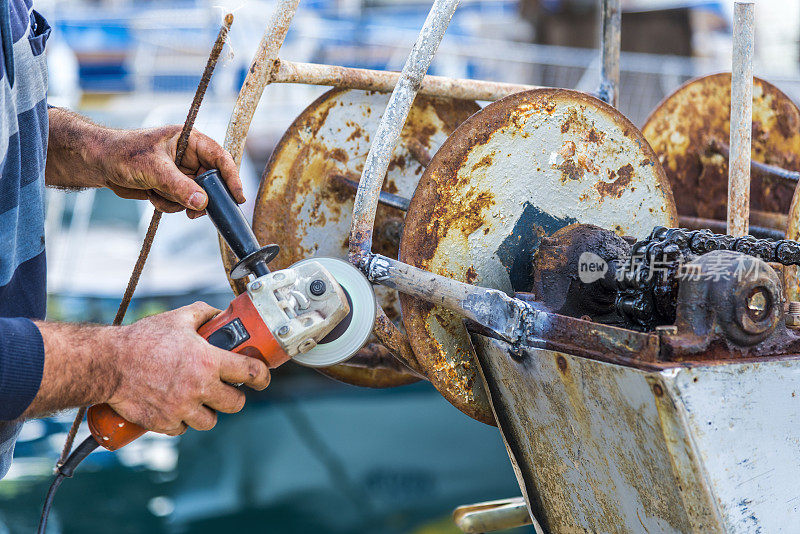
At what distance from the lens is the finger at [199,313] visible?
4.25ft

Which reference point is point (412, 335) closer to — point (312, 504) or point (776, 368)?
point (776, 368)

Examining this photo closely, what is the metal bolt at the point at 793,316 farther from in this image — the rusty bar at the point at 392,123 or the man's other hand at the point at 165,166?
the man's other hand at the point at 165,166

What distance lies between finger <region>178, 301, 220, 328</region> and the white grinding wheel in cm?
18

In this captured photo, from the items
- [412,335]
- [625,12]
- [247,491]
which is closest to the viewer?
[412,335]

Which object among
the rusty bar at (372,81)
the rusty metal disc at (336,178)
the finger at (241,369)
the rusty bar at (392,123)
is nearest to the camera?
the finger at (241,369)

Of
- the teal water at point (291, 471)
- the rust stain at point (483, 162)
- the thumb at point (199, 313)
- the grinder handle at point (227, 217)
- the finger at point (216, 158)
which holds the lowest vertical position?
the teal water at point (291, 471)

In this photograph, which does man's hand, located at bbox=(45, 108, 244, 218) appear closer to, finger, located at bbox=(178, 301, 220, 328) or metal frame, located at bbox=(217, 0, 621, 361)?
metal frame, located at bbox=(217, 0, 621, 361)

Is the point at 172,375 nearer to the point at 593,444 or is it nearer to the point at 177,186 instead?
the point at 177,186

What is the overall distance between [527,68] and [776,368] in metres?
6.43

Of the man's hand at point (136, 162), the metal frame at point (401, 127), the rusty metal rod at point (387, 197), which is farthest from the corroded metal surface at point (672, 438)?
the man's hand at point (136, 162)

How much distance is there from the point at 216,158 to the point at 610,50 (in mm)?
1110

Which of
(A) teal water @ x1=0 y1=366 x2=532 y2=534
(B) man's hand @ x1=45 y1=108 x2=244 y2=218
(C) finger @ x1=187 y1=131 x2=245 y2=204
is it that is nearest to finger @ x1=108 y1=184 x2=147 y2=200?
(B) man's hand @ x1=45 y1=108 x2=244 y2=218

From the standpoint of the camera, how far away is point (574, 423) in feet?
4.35

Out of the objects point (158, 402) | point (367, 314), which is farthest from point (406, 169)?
point (158, 402)
